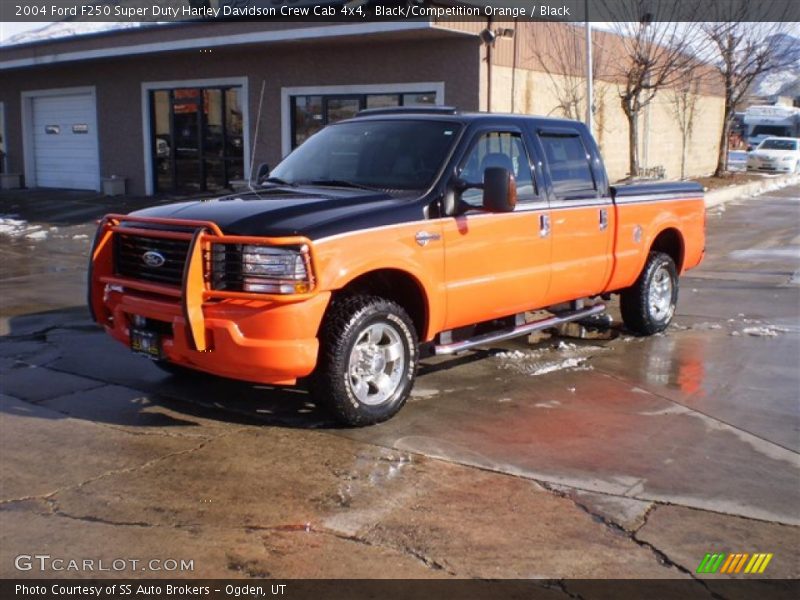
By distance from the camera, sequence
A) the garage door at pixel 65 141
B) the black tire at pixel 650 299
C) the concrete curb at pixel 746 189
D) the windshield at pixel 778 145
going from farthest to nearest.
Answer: the windshield at pixel 778 145
the garage door at pixel 65 141
the concrete curb at pixel 746 189
the black tire at pixel 650 299

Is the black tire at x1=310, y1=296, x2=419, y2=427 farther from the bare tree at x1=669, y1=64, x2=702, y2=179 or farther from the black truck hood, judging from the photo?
the bare tree at x1=669, y1=64, x2=702, y2=179

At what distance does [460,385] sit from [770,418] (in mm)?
2236

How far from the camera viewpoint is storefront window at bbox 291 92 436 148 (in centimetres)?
1744

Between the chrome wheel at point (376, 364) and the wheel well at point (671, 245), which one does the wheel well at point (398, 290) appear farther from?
the wheel well at point (671, 245)

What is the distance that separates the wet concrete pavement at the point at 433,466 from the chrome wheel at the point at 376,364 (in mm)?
248

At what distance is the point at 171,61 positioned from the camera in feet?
69.7

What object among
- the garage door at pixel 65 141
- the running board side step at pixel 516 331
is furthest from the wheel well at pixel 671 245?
the garage door at pixel 65 141

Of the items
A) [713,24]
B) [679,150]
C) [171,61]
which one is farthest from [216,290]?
[679,150]

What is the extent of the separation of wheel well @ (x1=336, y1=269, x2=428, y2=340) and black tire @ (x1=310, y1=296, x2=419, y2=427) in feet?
0.53

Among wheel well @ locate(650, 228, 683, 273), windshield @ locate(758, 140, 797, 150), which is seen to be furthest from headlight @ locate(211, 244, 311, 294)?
windshield @ locate(758, 140, 797, 150)

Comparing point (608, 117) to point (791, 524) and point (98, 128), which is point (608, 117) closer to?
point (98, 128)

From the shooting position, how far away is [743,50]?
28531 mm

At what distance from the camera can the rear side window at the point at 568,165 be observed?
7281mm

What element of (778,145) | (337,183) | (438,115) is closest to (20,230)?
(337,183)
